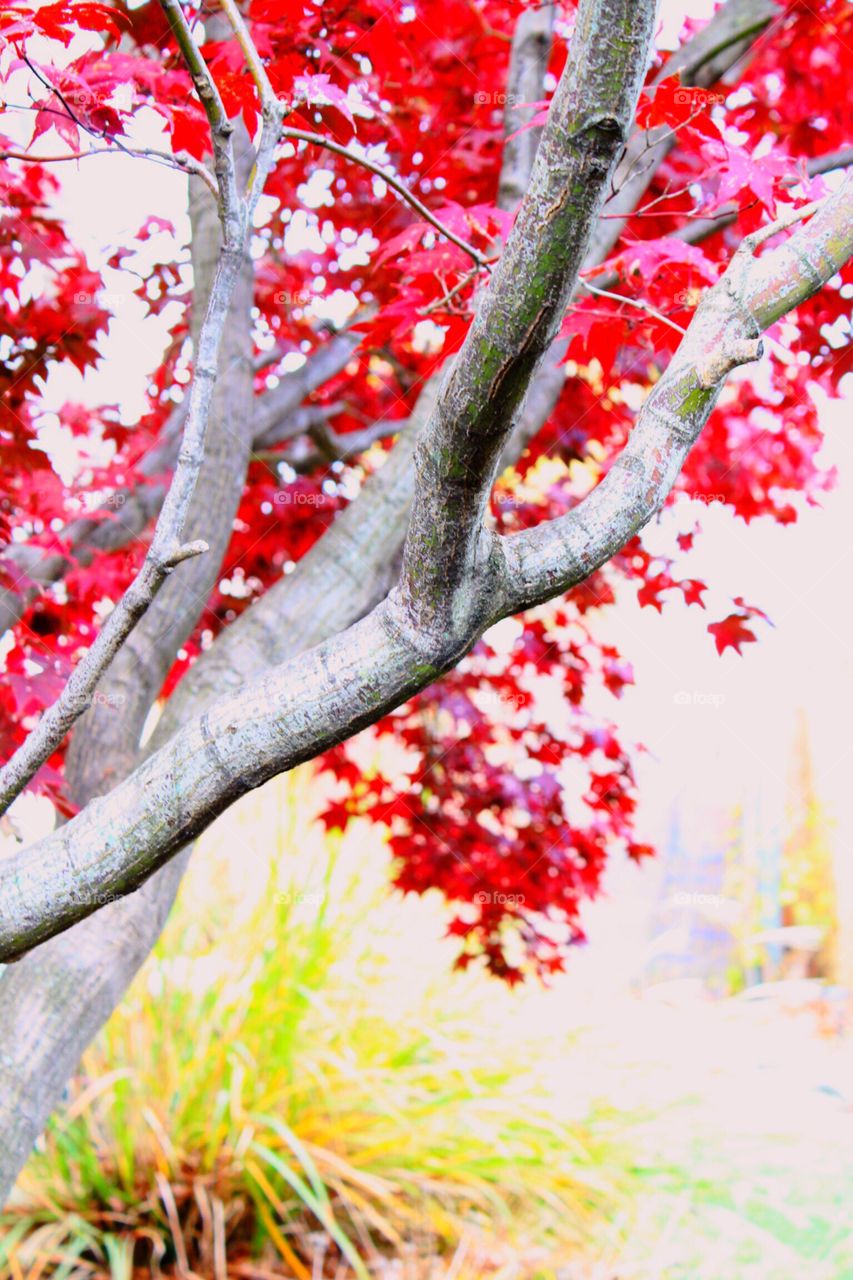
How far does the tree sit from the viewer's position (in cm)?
97

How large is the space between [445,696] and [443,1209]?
144 cm

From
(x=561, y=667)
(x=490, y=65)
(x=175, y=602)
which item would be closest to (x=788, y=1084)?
(x=561, y=667)

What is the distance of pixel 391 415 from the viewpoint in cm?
316

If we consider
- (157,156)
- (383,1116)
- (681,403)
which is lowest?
(383,1116)

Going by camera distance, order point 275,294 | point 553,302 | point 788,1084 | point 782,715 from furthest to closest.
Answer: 1. point 782,715
2. point 788,1084
3. point 275,294
4. point 553,302

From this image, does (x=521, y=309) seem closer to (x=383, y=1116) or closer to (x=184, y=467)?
(x=184, y=467)

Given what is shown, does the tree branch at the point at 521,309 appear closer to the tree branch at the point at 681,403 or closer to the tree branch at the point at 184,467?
the tree branch at the point at 681,403

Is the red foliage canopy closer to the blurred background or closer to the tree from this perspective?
the tree

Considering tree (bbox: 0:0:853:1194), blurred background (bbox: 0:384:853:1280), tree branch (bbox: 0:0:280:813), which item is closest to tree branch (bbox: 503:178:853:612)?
tree (bbox: 0:0:853:1194)

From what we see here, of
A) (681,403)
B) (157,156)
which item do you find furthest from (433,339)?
(681,403)

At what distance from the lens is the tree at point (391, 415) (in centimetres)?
97

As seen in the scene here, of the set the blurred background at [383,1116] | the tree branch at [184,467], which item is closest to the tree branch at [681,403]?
the tree branch at [184,467]

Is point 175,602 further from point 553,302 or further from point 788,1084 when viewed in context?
point 788,1084

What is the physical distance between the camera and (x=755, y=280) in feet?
3.54
